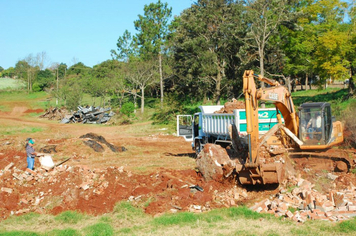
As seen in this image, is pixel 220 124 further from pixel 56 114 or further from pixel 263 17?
pixel 56 114

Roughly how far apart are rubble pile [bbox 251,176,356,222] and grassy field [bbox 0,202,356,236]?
34 centimetres

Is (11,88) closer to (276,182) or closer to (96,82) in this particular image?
(96,82)

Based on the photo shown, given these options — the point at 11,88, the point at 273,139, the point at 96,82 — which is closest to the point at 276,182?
the point at 273,139

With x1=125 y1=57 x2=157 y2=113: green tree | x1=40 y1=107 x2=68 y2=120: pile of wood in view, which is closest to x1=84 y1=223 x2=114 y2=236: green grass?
x1=125 y1=57 x2=157 y2=113: green tree

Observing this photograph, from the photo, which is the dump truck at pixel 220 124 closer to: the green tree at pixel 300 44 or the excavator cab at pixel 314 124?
the excavator cab at pixel 314 124

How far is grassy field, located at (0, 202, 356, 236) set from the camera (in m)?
8.05

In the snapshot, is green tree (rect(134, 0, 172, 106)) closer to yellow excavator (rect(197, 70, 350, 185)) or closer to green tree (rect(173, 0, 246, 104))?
green tree (rect(173, 0, 246, 104))

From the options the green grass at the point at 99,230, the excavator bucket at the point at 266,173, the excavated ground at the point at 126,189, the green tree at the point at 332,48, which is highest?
the green tree at the point at 332,48

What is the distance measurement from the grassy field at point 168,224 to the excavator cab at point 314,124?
423 cm

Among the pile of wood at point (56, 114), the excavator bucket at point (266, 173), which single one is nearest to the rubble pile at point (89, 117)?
the pile of wood at point (56, 114)

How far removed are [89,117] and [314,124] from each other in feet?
108

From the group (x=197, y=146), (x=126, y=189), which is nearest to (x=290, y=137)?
(x=126, y=189)

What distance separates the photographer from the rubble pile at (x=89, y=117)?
41.4 metres

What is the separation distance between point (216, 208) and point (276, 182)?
6.64 feet
